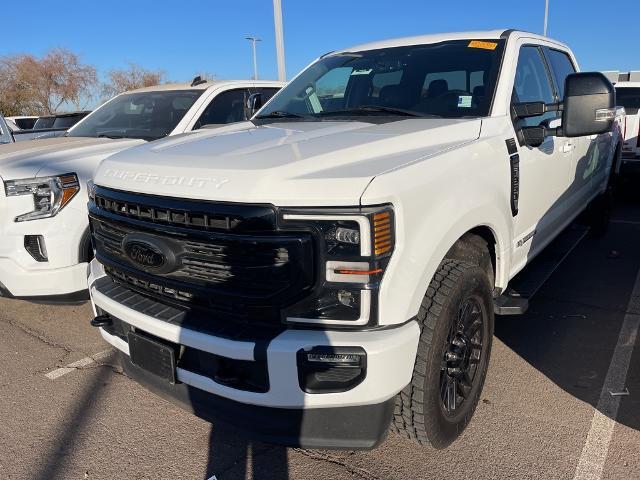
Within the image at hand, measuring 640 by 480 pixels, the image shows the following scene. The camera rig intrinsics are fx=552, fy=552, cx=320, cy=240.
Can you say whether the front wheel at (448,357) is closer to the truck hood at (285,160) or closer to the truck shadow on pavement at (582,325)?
the truck hood at (285,160)

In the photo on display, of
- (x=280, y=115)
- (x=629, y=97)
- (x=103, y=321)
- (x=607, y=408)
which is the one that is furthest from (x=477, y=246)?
(x=629, y=97)

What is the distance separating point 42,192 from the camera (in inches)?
147

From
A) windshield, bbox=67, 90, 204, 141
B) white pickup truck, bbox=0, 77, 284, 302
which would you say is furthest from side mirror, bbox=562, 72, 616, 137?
windshield, bbox=67, 90, 204, 141

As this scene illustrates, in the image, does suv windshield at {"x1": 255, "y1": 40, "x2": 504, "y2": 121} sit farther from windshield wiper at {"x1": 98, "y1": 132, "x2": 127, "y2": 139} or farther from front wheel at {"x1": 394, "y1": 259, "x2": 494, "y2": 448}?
windshield wiper at {"x1": 98, "y1": 132, "x2": 127, "y2": 139}

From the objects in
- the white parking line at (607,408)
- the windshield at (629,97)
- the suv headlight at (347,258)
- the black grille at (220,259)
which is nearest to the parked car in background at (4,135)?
the black grille at (220,259)

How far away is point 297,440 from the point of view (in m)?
2.14

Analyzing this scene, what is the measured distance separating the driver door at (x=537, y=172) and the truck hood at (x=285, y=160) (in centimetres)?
61

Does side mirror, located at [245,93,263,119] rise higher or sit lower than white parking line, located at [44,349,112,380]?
higher

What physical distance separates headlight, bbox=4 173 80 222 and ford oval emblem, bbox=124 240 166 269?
1.57 meters

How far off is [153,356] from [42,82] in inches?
1697

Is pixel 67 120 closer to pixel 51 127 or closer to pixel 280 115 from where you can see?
pixel 51 127

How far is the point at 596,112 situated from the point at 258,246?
2059mm

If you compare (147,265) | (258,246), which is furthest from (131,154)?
(258,246)

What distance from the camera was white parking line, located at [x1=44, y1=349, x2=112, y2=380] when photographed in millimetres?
3562
